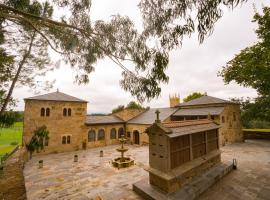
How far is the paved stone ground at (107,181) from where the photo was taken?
25.5ft

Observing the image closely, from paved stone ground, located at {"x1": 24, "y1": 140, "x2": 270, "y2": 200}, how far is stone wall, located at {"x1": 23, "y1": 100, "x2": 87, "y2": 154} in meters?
4.36

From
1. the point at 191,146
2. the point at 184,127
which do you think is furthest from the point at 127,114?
the point at 184,127

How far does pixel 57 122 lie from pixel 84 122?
11.1 ft

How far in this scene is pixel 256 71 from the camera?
16188 millimetres

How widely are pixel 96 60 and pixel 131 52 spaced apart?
97.3 inches

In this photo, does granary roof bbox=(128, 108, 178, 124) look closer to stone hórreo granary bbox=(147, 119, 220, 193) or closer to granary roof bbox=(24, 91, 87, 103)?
granary roof bbox=(24, 91, 87, 103)

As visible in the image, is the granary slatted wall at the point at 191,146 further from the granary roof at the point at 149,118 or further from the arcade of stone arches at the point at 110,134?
the arcade of stone arches at the point at 110,134

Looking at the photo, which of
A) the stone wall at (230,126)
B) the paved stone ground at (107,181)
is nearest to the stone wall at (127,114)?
the paved stone ground at (107,181)

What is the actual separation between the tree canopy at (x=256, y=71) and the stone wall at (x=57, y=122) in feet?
68.9

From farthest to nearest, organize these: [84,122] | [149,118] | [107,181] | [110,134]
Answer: [149,118] < [110,134] < [84,122] < [107,181]

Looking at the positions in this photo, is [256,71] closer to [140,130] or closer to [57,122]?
[140,130]

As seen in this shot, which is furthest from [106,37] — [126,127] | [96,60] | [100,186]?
[126,127]

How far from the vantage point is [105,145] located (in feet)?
72.3

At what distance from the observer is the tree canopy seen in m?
14.3
